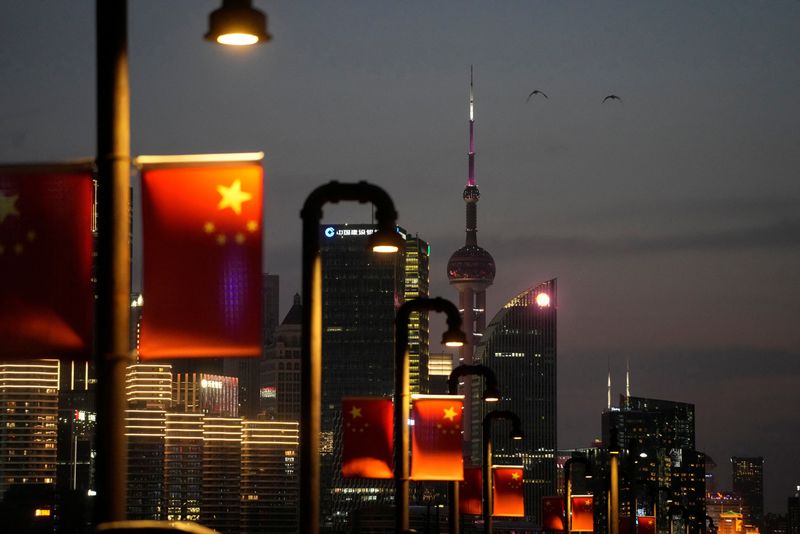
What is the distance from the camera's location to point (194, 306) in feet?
48.2

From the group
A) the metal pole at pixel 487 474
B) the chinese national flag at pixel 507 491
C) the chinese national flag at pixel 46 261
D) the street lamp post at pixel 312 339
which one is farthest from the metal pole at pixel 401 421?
the chinese national flag at pixel 507 491

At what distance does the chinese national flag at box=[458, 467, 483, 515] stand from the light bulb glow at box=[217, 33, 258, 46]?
3573 centimetres

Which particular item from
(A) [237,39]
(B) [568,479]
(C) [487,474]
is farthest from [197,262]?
(B) [568,479]

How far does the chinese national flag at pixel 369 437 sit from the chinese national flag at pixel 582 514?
37.4 m

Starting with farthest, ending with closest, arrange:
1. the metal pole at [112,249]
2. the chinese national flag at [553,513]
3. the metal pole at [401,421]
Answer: the chinese national flag at [553,513] → the metal pole at [401,421] → the metal pole at [112,249]

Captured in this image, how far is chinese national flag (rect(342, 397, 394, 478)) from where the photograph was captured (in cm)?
2702

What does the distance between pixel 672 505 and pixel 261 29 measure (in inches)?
3377

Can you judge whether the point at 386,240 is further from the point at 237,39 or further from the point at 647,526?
the point at 647,526

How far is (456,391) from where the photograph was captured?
3900cm

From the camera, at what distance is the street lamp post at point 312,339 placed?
752 inches

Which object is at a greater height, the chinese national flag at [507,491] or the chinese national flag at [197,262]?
the chinese national flag at [197,262]

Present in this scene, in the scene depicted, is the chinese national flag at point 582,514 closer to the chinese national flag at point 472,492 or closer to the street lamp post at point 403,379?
the chinese national flag at point 472,492

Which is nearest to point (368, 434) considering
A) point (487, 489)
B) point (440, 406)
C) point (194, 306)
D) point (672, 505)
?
point (440, 406)

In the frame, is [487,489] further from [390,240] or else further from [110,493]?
[110,493]
